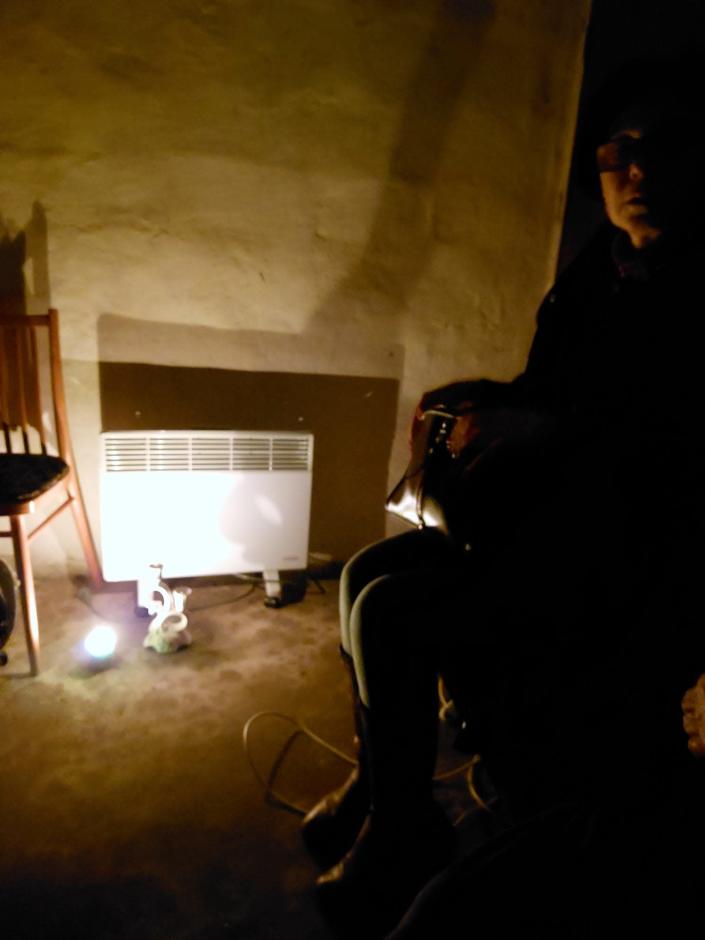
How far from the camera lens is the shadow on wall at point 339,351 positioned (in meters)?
2.21

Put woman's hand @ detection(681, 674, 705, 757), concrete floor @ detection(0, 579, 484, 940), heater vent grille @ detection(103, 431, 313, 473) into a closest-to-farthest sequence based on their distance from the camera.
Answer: woman's hand @ detection(681, 674, 705, 757) < concrete floor @ detection(0, 579, 484, 940) < heater vent grille @ detection(103, 431, 313, 473)

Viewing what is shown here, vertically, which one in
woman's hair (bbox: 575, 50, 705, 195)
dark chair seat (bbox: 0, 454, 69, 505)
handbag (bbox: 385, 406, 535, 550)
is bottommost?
dark chair seat (bbox: 0, 454, 69, 505)

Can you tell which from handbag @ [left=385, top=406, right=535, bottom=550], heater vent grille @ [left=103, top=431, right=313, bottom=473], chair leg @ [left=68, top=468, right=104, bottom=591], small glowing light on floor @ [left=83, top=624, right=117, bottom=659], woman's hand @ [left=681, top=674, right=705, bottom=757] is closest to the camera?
woman's hand @ [left=681, top=674, right=705, bottom=757]

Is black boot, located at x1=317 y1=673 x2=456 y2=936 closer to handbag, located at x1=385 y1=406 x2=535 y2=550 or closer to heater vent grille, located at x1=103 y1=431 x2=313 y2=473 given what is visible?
handbag, located at x1=385 y1=406 x2=535 y2=550

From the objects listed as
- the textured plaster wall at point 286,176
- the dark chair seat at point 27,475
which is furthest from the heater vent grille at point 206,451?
the textured plaster wall at point 286,176

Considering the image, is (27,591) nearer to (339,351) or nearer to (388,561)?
(388,561)

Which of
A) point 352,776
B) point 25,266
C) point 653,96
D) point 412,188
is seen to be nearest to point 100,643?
point 352,776

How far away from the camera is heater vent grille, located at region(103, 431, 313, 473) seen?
2.15 m

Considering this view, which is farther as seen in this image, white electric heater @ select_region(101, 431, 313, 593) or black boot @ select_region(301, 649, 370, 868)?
white electric heater @ select_region(101, 431, 313, 593)

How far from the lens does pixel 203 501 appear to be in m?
2.28

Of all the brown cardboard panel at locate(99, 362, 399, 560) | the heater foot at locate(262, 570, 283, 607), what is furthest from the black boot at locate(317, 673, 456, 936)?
the brown cardboard panel at locate(99, 362, 399, 560)

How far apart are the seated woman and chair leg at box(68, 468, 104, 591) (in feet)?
4.33

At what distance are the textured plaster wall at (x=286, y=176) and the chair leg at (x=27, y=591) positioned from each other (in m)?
0.55

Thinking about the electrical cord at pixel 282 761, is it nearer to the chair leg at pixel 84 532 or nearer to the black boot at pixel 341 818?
the black boot at pixel 341 818
